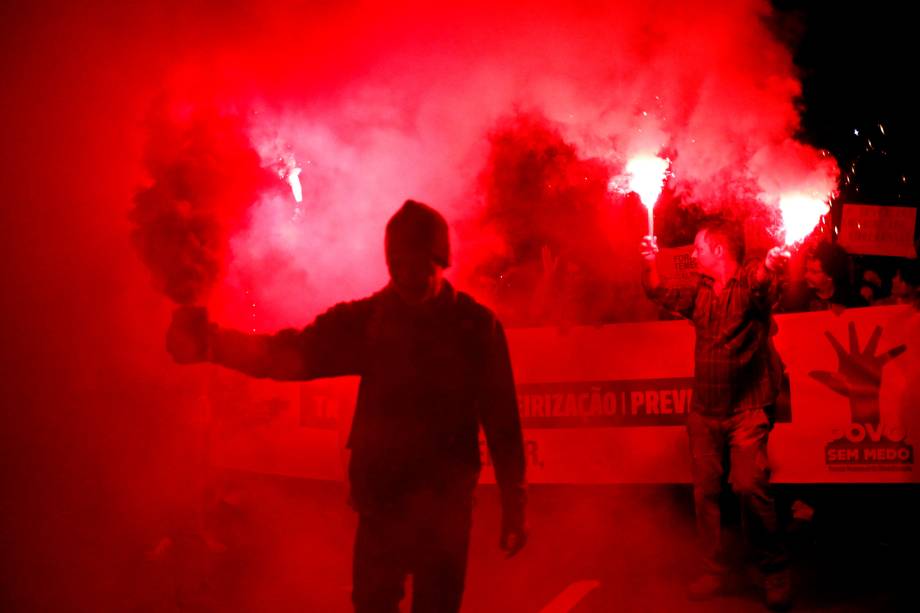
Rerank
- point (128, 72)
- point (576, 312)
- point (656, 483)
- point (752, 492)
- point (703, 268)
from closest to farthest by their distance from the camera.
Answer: point (752, 492)
point (703, 268)
point (128, 72)
point (656, 483)
point (576, 312)

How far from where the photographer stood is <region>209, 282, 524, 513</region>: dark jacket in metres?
3.04

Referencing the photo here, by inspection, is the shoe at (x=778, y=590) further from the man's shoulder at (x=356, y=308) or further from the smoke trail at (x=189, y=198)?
the smoke trail at (x=189, y=198)

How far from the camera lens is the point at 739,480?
15.0ft

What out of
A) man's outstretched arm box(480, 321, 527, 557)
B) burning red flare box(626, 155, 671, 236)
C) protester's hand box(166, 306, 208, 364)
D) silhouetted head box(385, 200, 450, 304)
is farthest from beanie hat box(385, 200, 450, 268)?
burning red flare box(626, 155, 671, 236)

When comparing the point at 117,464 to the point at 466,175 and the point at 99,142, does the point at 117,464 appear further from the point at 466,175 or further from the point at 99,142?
the point at 466,175

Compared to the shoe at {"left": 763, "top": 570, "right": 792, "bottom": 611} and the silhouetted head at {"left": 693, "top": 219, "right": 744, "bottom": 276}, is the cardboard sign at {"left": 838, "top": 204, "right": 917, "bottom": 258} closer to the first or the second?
the silhouetted head at {"left": 693, "top": 219, "right": 744, "bottom": 276}

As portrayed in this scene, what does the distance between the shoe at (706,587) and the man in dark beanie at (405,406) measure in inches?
74.8

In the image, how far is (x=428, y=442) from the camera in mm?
3072

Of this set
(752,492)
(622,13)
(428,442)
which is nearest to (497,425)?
(428,442)

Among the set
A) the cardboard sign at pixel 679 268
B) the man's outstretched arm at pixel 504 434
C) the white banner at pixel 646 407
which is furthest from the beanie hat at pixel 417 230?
the white banner at pixel 646 407

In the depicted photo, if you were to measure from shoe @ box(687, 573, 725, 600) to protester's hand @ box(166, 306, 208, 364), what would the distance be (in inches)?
124

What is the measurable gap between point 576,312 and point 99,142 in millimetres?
4015

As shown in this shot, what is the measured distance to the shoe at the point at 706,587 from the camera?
4.58 meters

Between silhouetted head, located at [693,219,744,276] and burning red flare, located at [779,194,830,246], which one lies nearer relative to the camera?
silhouetted head, located at [693,219,744,276]
